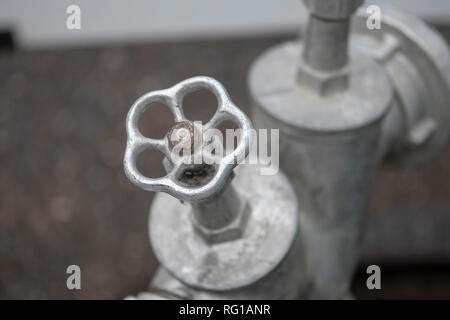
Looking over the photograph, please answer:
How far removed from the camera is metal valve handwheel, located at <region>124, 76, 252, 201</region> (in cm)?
44

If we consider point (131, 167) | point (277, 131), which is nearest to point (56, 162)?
point (277, 131)

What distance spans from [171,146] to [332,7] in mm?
272

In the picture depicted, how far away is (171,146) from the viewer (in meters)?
0.47

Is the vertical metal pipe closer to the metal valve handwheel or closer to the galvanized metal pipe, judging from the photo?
the metal valve handwheel

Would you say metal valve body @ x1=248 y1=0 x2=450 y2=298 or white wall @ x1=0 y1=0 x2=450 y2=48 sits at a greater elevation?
white wall @ x1=0 y1=0 x2=450 y2=48

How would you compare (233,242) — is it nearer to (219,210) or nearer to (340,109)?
(219,210)

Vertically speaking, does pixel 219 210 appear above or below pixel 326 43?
below

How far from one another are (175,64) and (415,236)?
2.46 ft

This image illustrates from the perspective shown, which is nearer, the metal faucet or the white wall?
the metal faucet

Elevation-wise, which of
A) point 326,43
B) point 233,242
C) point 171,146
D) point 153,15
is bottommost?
point 233,242

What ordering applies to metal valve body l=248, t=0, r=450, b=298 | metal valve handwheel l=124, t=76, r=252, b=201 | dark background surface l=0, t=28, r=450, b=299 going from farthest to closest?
dark background surface l=0, t=28, r=450, b=299
metal valve body l=248, t=0, r=450, b=298
metal valve handwheel l=124, t=76, r=252, b=201

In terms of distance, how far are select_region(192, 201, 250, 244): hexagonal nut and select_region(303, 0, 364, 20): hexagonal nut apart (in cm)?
24

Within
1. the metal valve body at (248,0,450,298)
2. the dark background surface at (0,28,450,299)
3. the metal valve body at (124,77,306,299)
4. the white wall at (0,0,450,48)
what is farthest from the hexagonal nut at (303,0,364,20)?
the white wall at (0,0,450,48)

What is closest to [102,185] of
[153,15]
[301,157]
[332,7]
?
[153,15]
